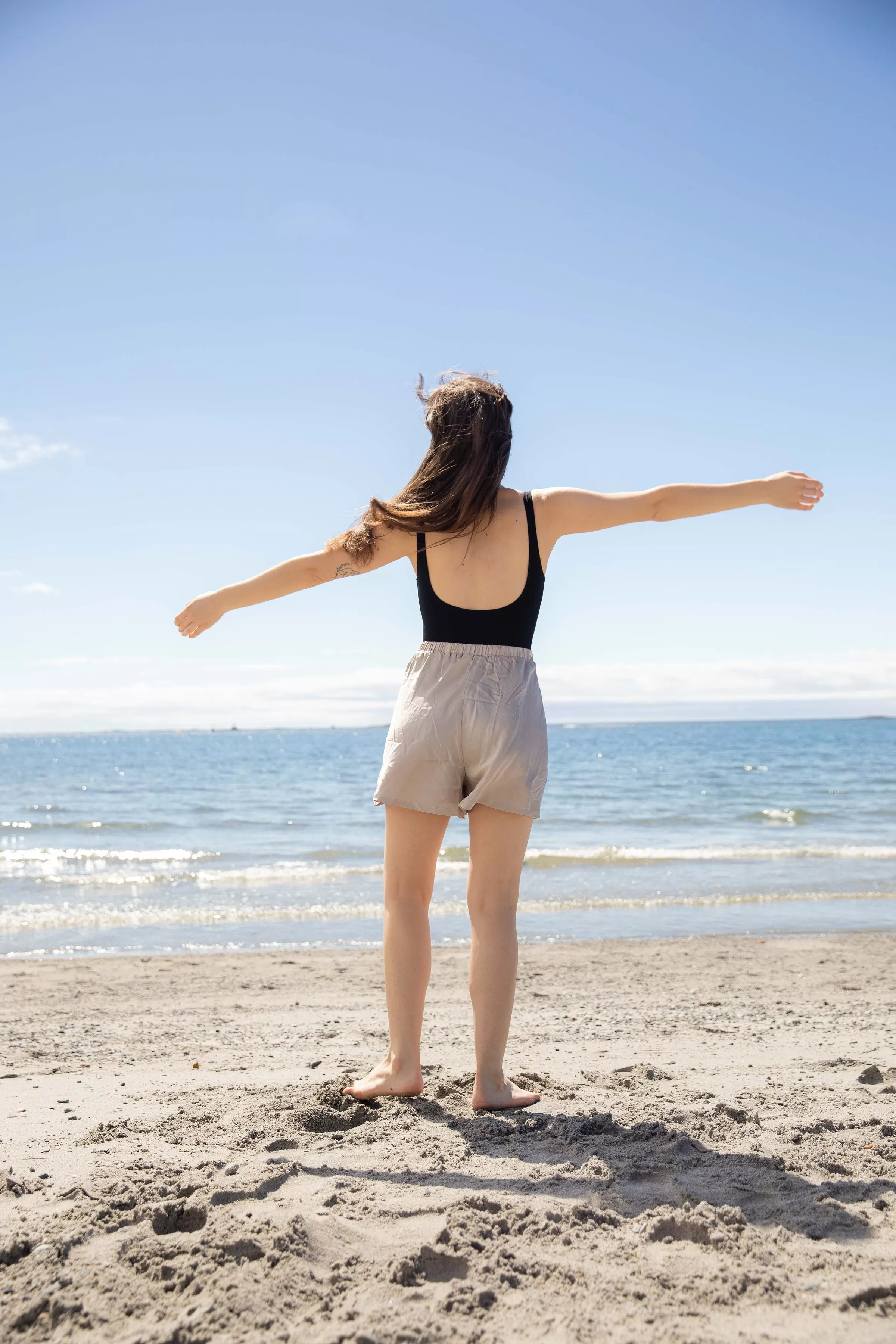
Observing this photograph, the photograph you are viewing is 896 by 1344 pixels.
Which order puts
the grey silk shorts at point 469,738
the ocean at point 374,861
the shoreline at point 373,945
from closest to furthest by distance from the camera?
the grey silk shorts at point 469,738 < the shoreline at point 373,945 < the ocean at point 374,861

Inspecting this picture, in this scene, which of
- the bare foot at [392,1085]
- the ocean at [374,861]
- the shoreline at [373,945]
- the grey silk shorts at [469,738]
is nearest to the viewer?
the grey silk shorts at [469,738]

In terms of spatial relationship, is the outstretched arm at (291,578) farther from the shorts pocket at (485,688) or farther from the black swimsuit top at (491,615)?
the shorts pocket at (485,688)

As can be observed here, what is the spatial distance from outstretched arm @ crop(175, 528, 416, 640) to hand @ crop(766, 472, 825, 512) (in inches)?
43.5

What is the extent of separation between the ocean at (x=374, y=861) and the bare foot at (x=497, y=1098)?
446 centimetres

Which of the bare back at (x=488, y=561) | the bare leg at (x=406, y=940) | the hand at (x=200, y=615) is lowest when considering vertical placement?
the bare leg at (x=406, y=940)

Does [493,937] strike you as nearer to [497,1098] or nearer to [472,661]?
[497,1098]

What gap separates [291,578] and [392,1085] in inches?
63.0

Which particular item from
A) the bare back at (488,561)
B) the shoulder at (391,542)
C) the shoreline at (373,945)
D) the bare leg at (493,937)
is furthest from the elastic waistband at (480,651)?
the shoreline at (373,945)

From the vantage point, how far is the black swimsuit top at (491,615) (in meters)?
2.84

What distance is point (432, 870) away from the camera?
Answer: 2939mm

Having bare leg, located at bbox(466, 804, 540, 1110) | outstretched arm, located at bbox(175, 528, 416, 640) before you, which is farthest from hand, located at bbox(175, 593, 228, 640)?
bare leg, located at bbox(466, 804, 540, 1110)

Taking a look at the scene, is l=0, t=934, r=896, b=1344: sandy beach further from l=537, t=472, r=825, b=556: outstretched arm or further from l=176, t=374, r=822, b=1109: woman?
l=537, t=472, r=825, b=556: outstretched arm

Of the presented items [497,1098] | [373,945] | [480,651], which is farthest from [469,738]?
[373,945]

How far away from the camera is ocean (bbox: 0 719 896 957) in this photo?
317 inches
